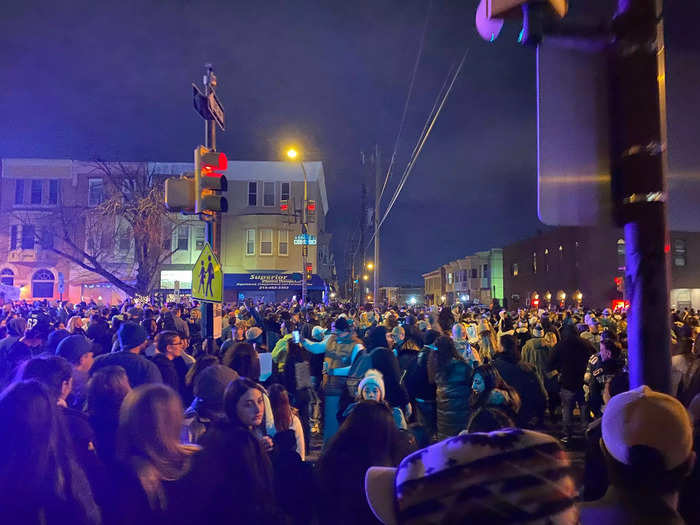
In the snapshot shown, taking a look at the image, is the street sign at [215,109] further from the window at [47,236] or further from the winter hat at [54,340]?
the window at [47,236]

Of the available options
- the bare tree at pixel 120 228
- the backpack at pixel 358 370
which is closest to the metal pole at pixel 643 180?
the backpack at pixel 358 370

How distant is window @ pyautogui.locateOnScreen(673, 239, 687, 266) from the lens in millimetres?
49497

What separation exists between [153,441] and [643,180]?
8.92ft

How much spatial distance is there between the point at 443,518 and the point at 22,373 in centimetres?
403

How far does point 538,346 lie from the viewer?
33.4 feet

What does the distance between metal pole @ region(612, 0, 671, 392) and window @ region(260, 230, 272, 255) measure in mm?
38907

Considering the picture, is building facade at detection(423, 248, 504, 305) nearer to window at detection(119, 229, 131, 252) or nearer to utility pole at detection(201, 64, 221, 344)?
window at detection(119, 229, 131, 252)

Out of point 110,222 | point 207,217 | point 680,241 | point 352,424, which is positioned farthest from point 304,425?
point 680,241

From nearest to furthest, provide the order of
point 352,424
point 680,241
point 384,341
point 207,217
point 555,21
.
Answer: point 555,21 → point 352,424 → point 384,341 → point 207,217 → point 680,241

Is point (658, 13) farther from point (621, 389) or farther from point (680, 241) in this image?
point (680, 241)

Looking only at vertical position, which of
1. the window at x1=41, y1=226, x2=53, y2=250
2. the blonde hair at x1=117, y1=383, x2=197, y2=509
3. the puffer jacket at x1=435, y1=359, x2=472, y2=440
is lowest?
the puffer jacket at x1=435, y1=359, x2=472, y2=440

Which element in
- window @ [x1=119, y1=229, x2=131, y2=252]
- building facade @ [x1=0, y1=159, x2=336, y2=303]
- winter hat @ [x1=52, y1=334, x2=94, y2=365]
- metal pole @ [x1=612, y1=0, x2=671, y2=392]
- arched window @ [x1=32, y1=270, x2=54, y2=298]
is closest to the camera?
metal pole @ [x1=612, y1=0, x2=671, y2=392]

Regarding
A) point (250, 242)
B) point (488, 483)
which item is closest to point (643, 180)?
point (488, 483)

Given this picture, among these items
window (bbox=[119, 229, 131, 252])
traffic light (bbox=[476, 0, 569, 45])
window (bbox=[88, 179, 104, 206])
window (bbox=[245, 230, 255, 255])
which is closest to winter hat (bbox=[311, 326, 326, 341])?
traffic light (bbox=[476, 0, 569, 45])
